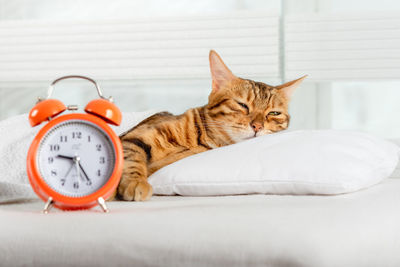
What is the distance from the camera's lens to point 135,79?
2.96 m

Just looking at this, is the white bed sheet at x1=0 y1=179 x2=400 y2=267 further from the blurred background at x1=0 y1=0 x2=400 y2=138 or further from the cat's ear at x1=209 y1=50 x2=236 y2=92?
the blurred background at x1=0 y1=0 x2=400 y2=138

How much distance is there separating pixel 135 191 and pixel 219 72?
657 mm

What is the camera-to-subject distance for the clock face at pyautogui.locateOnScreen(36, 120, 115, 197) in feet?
3.53

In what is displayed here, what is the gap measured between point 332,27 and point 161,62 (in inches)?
36.7

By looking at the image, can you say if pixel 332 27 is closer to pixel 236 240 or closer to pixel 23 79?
pixel 23 79

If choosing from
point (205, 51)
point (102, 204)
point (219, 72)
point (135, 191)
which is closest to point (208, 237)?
point (102, 204)

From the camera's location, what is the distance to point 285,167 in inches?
49.3

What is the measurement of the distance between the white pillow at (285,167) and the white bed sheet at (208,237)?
0.18 metres

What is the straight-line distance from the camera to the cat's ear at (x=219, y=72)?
1757 millimetres

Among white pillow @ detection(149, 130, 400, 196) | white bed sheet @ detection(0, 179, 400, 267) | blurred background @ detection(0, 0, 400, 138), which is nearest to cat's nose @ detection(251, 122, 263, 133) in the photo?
white pillow @ detection(149, 130, 400, 196)

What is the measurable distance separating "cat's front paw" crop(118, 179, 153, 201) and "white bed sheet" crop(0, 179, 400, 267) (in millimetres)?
221

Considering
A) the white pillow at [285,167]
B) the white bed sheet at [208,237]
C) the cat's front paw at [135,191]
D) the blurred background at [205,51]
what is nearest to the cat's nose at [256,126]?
the white pillow at [285,167]

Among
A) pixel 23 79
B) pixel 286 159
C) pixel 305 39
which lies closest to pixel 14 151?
pixel 286 159

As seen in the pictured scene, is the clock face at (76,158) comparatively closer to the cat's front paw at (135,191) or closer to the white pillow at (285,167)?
the cat's front paw at (135,191)
